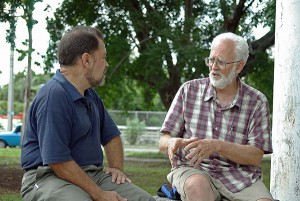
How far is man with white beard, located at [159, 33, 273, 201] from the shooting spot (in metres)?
3.95

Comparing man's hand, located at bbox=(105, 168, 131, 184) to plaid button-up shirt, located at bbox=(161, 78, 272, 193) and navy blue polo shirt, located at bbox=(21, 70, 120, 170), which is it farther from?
plaid button-up shirt, located at bbox=(161, 78, 272, 193)

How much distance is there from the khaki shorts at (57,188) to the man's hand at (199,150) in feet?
1.23

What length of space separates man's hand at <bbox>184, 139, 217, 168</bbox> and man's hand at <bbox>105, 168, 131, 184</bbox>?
44 cm

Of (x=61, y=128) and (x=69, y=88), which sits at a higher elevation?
(x=69, y=88)

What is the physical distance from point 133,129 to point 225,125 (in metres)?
28.9

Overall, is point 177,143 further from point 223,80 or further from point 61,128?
point 61,128

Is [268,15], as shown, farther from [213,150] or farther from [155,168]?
[213,150]

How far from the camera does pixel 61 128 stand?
335 cm

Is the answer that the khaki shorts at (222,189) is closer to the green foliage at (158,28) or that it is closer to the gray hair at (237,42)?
the gray hair at (237,42)

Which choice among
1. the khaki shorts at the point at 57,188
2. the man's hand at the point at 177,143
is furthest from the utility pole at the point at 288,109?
the khaki shorts at the point at 57,188

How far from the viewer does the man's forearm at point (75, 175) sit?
3352mm

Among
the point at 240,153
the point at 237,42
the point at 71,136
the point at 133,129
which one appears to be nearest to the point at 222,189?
the point at 240,153

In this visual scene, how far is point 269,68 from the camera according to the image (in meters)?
16.2

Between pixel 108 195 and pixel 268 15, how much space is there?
10147mm
